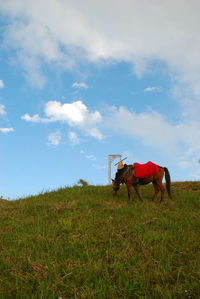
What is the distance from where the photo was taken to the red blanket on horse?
10.8 meters

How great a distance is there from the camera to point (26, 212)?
10.0m

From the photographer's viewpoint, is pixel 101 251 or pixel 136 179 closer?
pixel 101 251

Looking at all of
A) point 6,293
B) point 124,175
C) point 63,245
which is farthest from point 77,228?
point 124,175

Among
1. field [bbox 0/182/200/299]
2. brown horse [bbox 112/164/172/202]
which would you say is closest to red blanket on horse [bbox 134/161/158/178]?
brown horse [bbox 112/164/172/202]

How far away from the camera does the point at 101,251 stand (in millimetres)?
5637

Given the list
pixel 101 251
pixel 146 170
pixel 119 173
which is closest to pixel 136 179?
pixel 146 170

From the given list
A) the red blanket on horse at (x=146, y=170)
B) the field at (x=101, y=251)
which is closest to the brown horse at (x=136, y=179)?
the red blanket on horse at (x=146, y=170)

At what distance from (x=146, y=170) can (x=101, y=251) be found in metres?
5.88

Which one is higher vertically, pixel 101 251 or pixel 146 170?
pixel 146 170

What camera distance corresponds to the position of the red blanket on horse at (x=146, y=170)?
425 inches

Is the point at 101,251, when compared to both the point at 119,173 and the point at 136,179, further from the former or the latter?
the point at 119,173

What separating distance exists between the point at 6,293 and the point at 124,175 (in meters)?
7.86

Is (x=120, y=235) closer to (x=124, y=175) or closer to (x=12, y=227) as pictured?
(x=12, y=227)

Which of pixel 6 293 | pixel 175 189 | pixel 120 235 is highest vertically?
pixel 175 189
